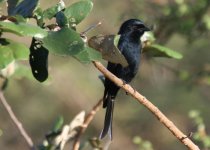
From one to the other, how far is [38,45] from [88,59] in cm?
26

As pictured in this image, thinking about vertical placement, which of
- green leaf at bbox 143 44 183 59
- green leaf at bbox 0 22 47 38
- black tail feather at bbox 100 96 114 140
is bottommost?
black tail feather at bbox 100 96 114 140

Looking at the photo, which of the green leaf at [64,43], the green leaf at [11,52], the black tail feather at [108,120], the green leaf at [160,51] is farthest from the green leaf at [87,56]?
the black tail feather at [108,120]

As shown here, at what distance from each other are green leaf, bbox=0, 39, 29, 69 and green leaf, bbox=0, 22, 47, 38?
0.07m

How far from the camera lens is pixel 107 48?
1629mm

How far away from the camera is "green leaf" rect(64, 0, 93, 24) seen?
1651mm

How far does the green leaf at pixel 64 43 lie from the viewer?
56.3 inches

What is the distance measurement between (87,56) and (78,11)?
Result: 10.1 inches

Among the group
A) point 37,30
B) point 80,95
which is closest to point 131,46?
point 37,30

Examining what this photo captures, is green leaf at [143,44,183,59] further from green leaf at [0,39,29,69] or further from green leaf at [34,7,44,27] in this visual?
green leaf at [0,39,29,69]

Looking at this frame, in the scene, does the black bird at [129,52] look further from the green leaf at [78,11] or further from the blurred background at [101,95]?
the blurred background at [101,95]

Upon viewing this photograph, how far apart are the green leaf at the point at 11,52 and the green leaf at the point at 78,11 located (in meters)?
0.17

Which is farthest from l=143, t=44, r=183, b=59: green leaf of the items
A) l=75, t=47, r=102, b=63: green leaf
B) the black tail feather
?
l=75, t=47, r=102, b=63: green leaf

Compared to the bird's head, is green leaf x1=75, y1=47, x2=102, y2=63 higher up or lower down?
higher up

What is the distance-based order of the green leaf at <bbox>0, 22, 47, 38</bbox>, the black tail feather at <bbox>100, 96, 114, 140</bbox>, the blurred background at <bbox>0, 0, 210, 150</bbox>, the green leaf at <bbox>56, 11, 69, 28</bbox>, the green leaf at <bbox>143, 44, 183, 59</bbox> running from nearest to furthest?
1. the green leaf at <bbox>0, 22, 47, 38</bbox>
2. the green leaf at <bbox>56, 11, 69, 28</bbox>
3. the green leaf at <bbox>143, 44, 183, 59</bbox>
4. the black tail feather at <bbox>100, 96, 114, 140</bbox>
5. the blurred background at <bbox>0, 0, 210, 150</bbox>
